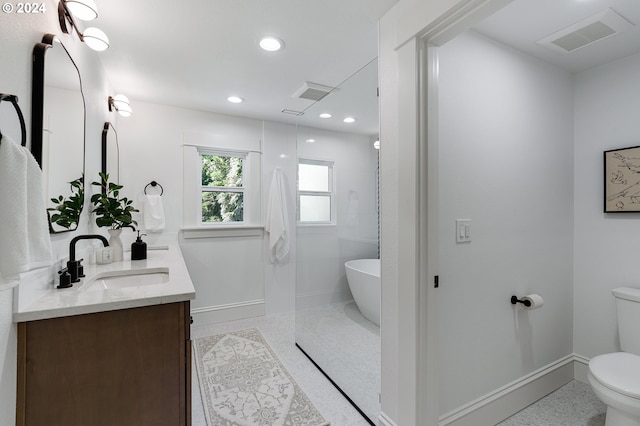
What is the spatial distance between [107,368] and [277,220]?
240cm

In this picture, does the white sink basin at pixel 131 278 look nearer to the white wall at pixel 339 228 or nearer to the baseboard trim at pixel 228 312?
the white wall at pixel 339 228

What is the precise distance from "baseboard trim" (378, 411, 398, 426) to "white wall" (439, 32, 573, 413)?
0.28 metres

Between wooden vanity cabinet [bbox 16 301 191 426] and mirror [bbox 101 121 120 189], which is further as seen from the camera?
mirror [bbox 101 121 120 189]

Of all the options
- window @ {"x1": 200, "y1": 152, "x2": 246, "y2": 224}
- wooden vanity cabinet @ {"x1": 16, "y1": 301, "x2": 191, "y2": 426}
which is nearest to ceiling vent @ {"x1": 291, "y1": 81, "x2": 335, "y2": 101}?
window @ {"x1": 200, "y1": 152, "x2": 246, "y2": 224}

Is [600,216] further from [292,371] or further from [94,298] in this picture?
[94,298]

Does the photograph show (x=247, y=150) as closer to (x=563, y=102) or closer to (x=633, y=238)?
(x=563, y=102)

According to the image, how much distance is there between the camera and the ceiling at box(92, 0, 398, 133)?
1.60 meters

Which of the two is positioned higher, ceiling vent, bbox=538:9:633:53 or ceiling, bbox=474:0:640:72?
ceiling, bbox=474:0:640:72

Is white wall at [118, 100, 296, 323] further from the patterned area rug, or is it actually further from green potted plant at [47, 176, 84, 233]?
green potted plant at [47, 176, 84, 233]

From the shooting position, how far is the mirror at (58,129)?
1.20 metres

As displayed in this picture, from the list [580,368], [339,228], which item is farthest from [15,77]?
[580,368]

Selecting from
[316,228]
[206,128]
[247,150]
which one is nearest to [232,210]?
[247,150]

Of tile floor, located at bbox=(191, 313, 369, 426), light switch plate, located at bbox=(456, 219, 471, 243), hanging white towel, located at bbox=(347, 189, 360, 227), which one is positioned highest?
hanging white towel, located at bbox=(347, 189, 360, 227)

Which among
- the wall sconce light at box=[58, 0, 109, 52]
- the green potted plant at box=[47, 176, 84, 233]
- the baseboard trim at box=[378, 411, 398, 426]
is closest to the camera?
the wall sconce light at box=[58, 0, 109, 52]
